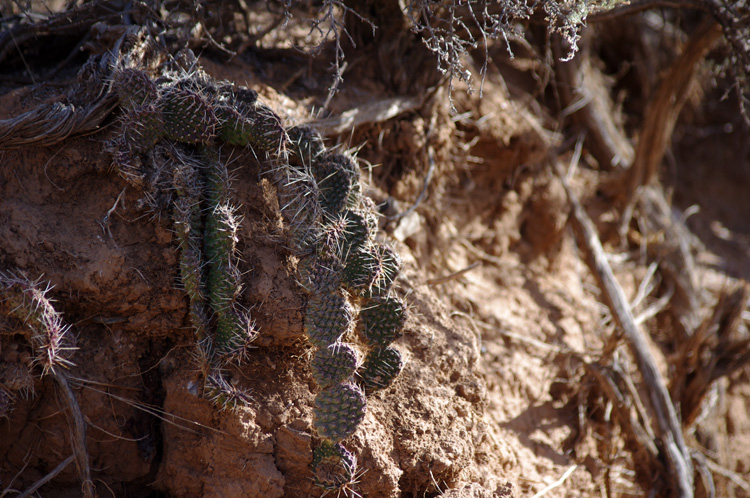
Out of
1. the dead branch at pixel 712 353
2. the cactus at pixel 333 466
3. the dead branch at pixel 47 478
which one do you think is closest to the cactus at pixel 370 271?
the cactus at pixel 333 466

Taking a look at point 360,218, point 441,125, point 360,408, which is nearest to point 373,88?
point 441,125

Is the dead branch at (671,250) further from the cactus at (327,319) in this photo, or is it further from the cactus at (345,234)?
the cactus at (327,319)

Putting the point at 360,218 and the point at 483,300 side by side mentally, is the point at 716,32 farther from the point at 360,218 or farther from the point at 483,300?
the point at 360,218

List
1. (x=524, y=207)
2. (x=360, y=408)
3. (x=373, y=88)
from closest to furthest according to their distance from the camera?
1. (x=360, y=408)
2. (x=373, y=88)
3. (x=524, y=207)

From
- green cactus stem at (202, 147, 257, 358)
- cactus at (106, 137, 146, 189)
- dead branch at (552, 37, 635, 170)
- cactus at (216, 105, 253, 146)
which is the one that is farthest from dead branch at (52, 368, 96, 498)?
dead branch at (552, 37, 635, 170)

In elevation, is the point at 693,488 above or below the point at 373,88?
below

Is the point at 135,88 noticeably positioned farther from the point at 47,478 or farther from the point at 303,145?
the point at 47,478

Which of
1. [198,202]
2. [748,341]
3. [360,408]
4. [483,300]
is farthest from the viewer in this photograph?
[748,341]
